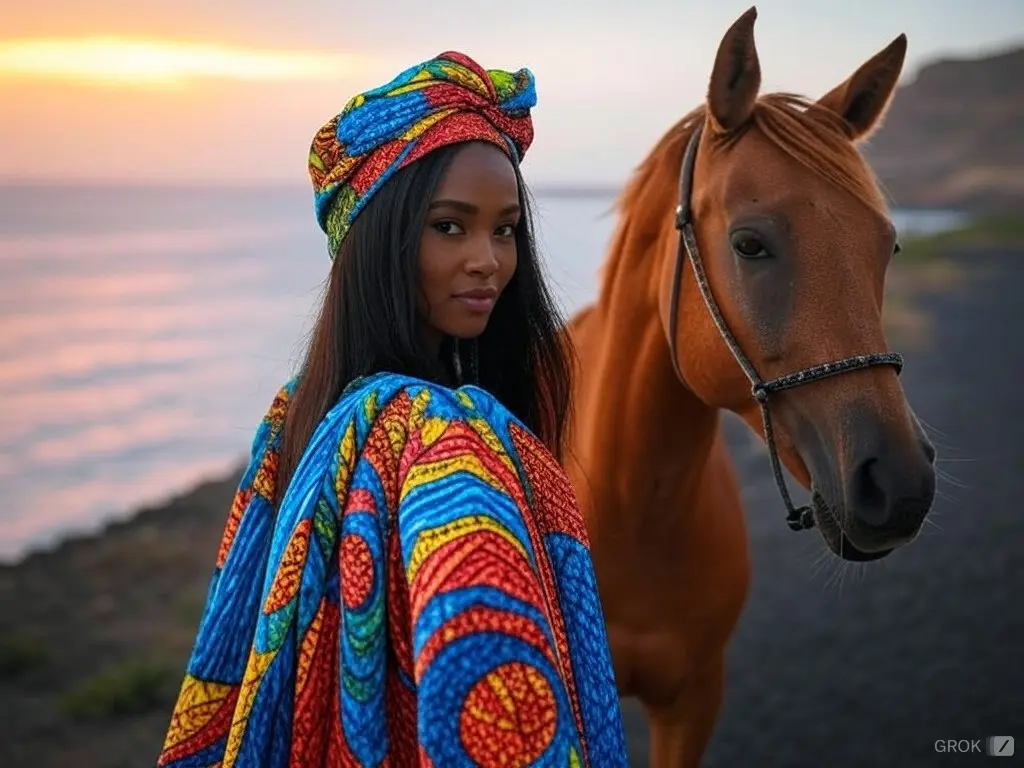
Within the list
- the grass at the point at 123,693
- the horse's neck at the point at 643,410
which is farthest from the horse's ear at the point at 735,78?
the grass at the point at 123,693

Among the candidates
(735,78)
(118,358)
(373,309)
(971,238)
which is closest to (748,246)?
(735,78)

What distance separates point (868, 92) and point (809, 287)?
2.09 ft

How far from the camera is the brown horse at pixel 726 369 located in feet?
5.64

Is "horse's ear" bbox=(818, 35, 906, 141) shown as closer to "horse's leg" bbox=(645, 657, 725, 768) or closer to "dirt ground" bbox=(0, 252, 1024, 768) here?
"dirt ground" bbox=(0, 252, 1024, 768)

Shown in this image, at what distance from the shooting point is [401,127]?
1.38m

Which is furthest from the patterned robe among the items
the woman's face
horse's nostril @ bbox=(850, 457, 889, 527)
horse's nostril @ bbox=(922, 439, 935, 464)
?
horse's nostril @ bbox=(922, 439, 935, 464)

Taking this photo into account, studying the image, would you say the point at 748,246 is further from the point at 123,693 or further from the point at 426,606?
the point at 123,693

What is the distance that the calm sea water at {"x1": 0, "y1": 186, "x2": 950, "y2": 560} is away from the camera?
24.2 ft

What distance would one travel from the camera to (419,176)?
137 centimetres

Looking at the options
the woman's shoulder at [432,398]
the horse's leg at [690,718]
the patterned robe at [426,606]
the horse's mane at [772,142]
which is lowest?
the horse's leg at [690,718]

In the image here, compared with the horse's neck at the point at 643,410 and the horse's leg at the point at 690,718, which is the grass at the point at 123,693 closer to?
the horse's leg at the point at 690,718

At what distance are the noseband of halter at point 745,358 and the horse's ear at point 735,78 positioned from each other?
15 centimetres

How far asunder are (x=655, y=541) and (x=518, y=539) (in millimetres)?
1384

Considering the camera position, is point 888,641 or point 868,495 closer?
point 868,495
